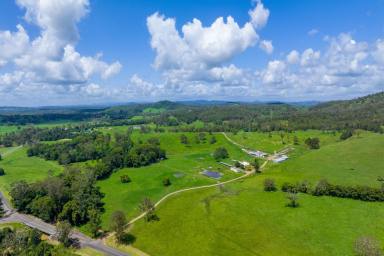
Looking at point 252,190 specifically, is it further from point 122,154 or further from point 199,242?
point 122,154

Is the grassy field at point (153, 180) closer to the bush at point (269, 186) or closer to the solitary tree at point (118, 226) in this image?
the solitary tree at point (118, 226)

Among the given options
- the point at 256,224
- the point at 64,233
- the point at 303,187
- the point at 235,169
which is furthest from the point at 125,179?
the point at 303,187

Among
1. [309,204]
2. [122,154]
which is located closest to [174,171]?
[122,154]

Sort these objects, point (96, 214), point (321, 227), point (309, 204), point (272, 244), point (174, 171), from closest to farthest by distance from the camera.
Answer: point (272, 244), point (321, 227), point (96, 214), point (309, 204), point (174, 171)

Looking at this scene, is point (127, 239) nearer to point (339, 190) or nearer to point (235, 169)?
point (339, 190)

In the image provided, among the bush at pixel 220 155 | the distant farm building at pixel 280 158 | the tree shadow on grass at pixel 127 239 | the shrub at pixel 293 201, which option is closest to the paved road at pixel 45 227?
the tree shadow on grass at pixel 127 239
